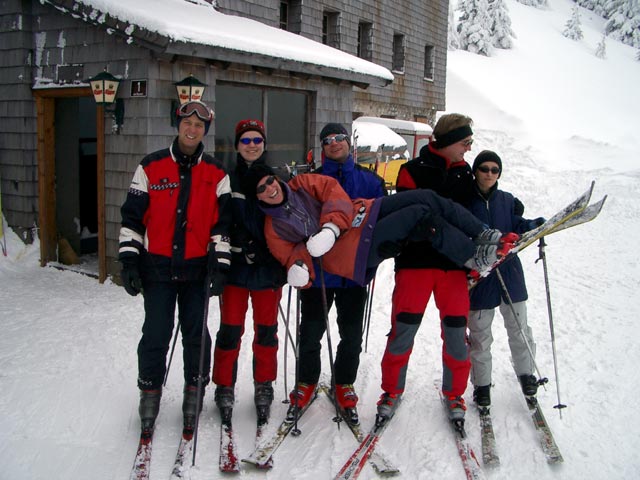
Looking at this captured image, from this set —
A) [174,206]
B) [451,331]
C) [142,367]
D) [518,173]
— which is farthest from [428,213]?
[518,173]

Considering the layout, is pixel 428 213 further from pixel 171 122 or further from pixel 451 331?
pixel 171 122

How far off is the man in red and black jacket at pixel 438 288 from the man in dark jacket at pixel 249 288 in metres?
0.76

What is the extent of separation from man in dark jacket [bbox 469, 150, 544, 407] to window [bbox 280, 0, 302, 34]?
9697 mm

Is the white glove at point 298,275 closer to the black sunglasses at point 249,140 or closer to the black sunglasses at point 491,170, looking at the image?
the black sunglasses at point 249,140

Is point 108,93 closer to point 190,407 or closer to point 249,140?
point 249,140

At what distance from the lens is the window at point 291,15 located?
12102mm

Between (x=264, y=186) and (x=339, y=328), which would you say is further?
(x=339, y=328)

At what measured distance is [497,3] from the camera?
135ft

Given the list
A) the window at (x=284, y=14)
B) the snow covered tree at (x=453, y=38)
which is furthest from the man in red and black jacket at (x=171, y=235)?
the snow covered tree at (x=453, y=38)

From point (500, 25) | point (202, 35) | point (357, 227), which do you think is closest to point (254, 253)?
point (357, 227)

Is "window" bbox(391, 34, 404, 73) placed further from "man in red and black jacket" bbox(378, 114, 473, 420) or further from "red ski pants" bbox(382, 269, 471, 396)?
"red ski pants" bbox(382, 269, 471, 396)

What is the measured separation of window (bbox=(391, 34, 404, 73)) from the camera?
16.2 meters

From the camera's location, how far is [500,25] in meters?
40.2

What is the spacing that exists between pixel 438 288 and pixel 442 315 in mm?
184
